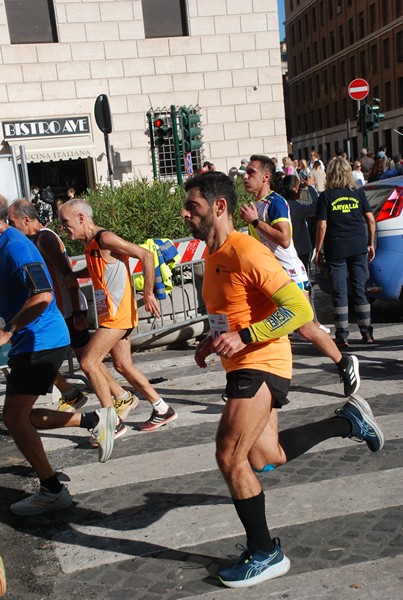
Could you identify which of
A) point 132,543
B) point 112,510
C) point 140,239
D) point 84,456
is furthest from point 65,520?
point 140,239

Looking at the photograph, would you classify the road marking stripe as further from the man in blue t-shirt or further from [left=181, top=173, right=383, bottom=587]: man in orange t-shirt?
[left=181, top=173, right=383, bottom=587]: man in orange t-shirt

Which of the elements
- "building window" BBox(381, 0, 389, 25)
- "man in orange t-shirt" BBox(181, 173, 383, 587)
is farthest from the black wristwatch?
"building window" BBox(381, 0, 389, 25)

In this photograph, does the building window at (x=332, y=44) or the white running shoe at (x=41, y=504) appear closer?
the white running shoe at (x=41, y=504)

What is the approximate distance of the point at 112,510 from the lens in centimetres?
455

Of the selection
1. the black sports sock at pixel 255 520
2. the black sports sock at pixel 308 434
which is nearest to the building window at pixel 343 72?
the black sports sock at pixel 308 434

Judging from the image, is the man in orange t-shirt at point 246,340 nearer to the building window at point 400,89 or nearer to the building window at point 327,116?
the building window at point 400,89

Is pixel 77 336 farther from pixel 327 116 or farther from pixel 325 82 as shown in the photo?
pixel 325 82

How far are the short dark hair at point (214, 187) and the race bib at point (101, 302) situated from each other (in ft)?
7.55

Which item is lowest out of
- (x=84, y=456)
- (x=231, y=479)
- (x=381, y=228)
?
(x=84, y=456)

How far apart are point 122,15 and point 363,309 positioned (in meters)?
16.3

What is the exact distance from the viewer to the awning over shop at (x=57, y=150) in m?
21.5

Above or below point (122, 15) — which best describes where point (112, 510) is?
below

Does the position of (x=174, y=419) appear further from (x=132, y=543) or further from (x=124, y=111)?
(x=124, y=111)

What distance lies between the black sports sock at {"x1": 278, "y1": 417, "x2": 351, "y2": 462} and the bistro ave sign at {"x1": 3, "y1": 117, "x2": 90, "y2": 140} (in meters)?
18.9
